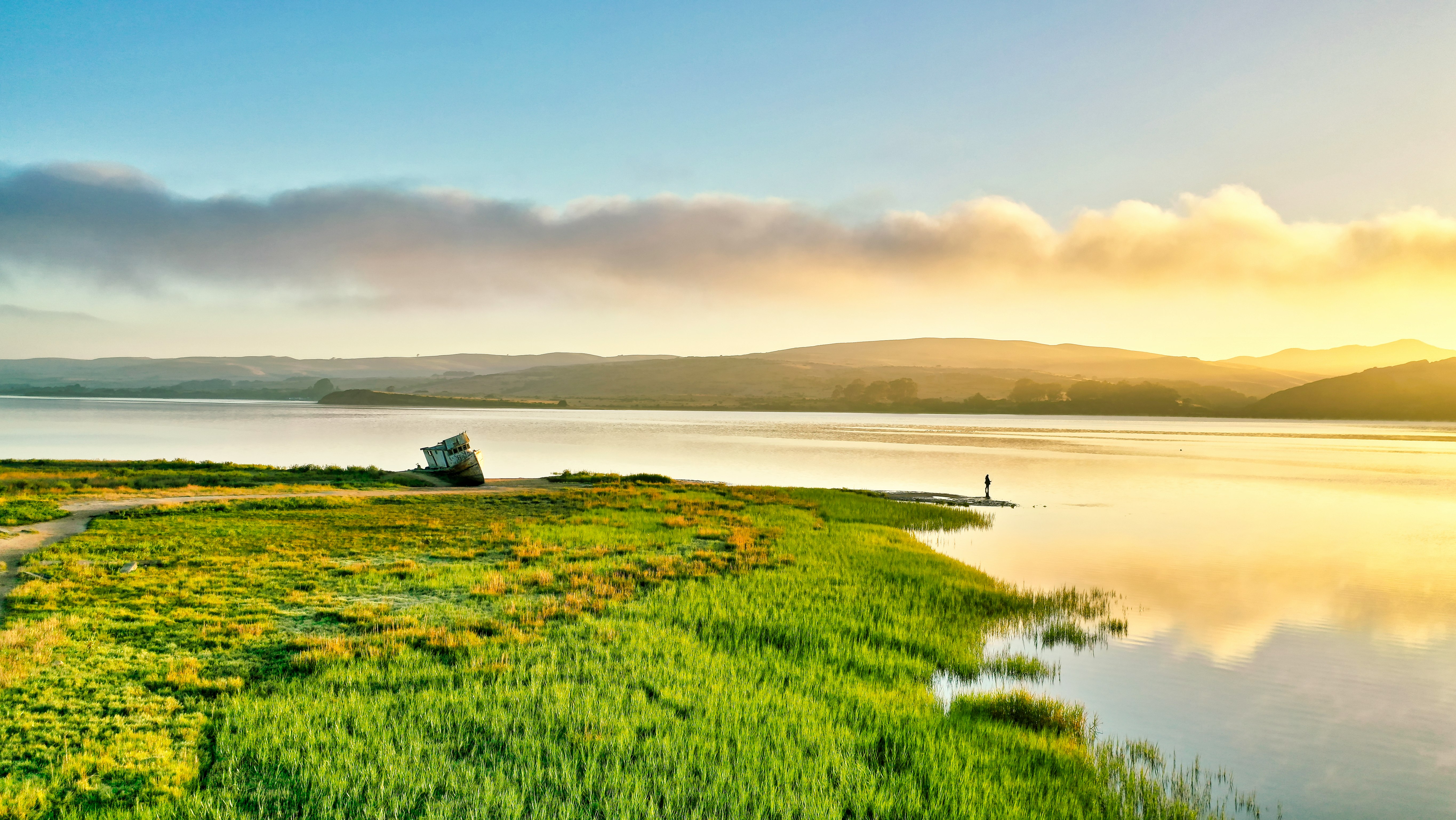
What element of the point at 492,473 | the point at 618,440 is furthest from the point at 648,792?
the point at 618,440

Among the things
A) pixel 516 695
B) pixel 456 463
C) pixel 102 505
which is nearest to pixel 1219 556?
pixel 516 695

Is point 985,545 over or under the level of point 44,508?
under

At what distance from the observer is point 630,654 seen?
38.7 ft

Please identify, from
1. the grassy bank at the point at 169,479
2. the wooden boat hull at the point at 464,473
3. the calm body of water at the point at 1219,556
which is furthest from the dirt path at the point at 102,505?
the calm body of water at the point at 1219,556

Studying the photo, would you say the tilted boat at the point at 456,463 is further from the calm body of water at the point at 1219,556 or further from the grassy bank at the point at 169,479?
the calm body of water at the point at 1219,556

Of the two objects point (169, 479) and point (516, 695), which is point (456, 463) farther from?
point (516, 695)

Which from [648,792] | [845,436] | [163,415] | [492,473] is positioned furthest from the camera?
[163,415]

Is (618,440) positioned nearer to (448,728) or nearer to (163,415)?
(448,728)

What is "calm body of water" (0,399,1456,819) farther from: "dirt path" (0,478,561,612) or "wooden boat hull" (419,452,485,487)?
"dirt path" (0,478,561,612)

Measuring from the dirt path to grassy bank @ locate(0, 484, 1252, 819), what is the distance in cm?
96

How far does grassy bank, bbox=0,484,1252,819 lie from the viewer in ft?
24.1

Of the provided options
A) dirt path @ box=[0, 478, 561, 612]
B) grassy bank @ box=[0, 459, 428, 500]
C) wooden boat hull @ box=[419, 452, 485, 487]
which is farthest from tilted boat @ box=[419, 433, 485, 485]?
grassy bank @ box=[0, 459, 428, 500]

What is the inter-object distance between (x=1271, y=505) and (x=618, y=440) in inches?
2969

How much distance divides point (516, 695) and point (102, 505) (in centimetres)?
2701
